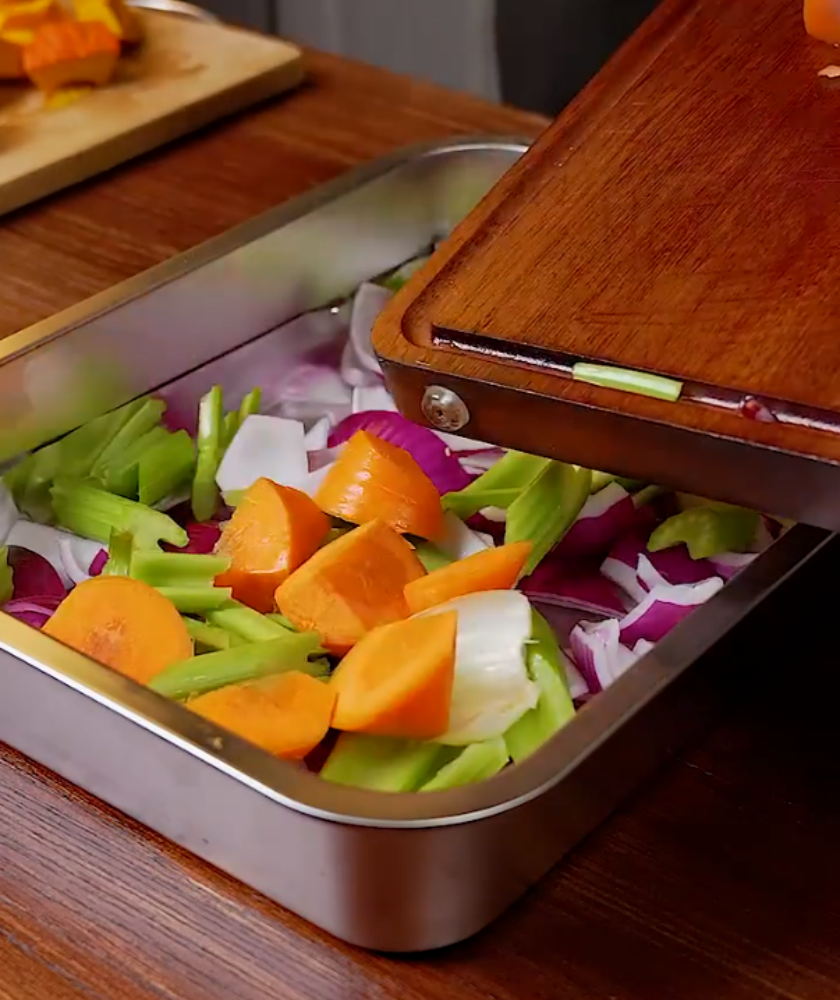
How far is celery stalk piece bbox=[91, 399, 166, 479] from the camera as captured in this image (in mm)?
986

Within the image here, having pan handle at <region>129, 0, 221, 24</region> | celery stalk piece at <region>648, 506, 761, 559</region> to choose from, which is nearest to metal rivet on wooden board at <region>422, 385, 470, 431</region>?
celery stalk piece at <region>648, 506, 761, 559</region>

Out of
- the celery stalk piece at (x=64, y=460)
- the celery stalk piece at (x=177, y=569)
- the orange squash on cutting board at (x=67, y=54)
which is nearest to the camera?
the celery stalk piece at (x=177, y=569)

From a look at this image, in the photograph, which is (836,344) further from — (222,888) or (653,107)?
(222,888)

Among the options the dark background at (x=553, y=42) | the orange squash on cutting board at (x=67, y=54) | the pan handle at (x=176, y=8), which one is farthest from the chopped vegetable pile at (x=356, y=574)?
the dark background at (x=553, y=42)

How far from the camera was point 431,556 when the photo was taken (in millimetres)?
859

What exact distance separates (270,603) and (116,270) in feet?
1.42

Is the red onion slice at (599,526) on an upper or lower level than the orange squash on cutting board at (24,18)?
lower

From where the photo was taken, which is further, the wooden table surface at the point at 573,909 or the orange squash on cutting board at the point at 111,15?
the orange squash on cutting board at the point at 111,15

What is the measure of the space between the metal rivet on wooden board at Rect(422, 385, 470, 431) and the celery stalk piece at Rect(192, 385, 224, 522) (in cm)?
31

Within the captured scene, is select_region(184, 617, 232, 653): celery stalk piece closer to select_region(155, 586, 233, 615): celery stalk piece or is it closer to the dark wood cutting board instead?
select_region(155, 586, 233, 615): celery stalk piece

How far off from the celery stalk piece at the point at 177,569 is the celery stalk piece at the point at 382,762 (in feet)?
0.57

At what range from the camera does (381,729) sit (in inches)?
26.0

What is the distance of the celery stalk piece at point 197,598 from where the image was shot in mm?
790

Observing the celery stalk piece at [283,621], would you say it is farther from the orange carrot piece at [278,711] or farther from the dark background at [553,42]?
the dark background at [553,42]
